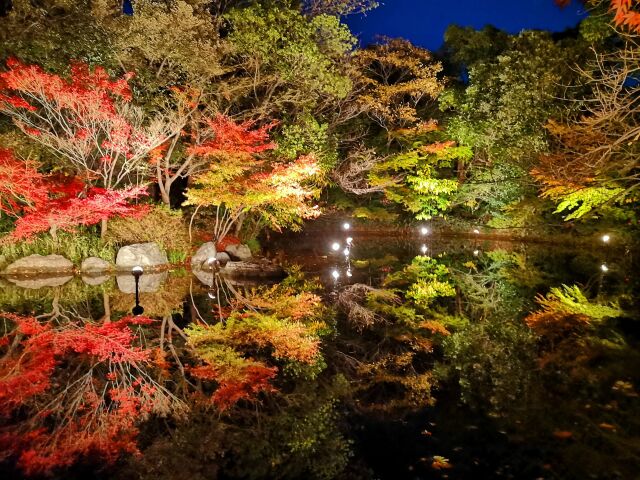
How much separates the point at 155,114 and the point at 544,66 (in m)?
13.1

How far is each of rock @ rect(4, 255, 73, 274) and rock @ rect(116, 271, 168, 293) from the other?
4.33 feet

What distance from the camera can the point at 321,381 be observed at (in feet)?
18.6

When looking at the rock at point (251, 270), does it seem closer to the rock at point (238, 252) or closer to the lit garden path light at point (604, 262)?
the rock at point (238, 252)

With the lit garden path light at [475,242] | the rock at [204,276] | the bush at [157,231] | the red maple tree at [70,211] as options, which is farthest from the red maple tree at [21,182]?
the lit garden path light at [475,242]

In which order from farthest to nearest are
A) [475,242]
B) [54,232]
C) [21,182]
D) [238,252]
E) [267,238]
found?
[267,238], [475,242], [238,252], [54,232], [21,182]

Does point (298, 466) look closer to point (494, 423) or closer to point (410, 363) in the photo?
point (494, 423)

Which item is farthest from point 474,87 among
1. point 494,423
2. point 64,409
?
point 64,409

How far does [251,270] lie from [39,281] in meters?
5.17

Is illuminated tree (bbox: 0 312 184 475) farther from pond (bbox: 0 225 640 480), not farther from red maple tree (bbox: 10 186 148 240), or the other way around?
red maple tree (bbox: 10 186 148 240)

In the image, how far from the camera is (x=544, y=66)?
15.9m

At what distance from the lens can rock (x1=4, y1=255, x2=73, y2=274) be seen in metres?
11.1

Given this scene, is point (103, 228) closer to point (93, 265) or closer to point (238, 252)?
point (93, 265)

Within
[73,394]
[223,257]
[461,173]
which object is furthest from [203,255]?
[461,173]

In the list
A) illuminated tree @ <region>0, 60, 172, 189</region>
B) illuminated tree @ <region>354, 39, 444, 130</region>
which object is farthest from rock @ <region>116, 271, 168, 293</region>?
illuminated tree @ <region>354, 39, 444, 130</region>
